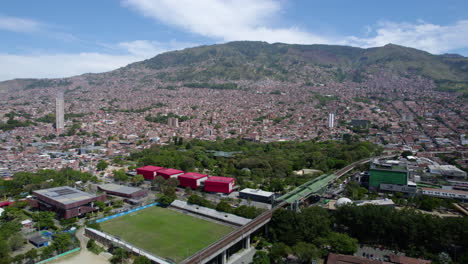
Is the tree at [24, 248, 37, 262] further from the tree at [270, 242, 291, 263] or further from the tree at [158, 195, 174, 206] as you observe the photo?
the tree at [270, 242, 291, 263]

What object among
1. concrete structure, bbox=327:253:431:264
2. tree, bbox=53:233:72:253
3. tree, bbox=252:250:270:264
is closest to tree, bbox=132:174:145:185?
tree, bbox=53:233:72:253

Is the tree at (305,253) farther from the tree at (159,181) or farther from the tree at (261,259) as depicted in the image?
the tree at (159,181)

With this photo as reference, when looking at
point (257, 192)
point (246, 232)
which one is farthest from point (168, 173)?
point (246, 232)

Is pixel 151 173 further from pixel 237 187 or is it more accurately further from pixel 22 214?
pixel 22 214

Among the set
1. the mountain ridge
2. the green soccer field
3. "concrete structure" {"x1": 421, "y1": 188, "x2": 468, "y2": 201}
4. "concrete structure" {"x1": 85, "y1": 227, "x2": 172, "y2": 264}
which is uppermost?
the mountain ridge

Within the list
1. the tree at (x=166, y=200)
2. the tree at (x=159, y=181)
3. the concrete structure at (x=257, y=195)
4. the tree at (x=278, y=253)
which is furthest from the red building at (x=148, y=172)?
the tree at (x=278, y=253)

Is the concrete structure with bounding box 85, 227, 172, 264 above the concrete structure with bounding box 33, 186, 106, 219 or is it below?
below
